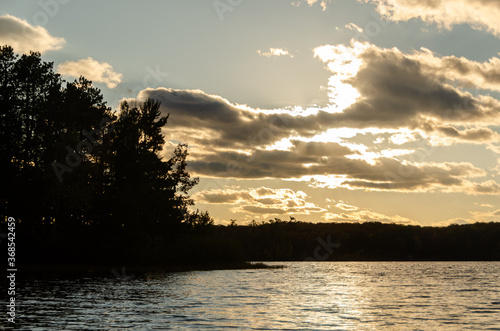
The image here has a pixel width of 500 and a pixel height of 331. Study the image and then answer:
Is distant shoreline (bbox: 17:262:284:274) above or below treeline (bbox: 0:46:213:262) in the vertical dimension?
below

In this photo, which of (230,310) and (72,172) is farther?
(72,172)

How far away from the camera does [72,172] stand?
281ft

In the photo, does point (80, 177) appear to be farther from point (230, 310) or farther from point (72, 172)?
point (230, 310)


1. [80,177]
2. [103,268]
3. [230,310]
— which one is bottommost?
[230,310]

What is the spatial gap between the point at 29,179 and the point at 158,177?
31770 mm

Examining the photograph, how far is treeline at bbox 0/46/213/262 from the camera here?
8312cm

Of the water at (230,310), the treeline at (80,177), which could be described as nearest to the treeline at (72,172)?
the treeline at (80,177)

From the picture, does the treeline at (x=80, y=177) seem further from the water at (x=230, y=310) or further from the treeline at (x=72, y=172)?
the water at (x=230, y=310)

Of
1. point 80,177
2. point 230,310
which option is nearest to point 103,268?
point 80,177

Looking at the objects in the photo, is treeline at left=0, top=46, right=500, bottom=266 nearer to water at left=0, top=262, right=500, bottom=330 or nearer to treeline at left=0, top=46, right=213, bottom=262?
treeline at left=0, top=46, right=213, bottom=262

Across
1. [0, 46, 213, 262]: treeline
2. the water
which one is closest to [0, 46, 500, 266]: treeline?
[0, 46, 213, 262]: treeline

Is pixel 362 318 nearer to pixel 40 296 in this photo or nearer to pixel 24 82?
pixel 40 296

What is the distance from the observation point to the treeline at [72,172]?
83125mm

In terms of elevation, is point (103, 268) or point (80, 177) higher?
point (80, 177)
